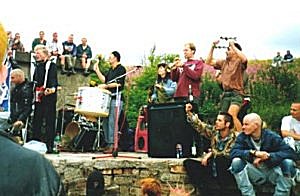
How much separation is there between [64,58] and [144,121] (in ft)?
12.2

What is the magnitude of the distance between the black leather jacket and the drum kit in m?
0.78

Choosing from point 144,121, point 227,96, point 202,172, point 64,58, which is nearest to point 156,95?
point 144,121

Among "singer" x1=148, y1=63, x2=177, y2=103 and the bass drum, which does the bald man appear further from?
the bass drum

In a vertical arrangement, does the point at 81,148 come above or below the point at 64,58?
below

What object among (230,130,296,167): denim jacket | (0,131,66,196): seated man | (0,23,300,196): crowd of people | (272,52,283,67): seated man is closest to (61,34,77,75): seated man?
(0,23,300,196): crowd of people

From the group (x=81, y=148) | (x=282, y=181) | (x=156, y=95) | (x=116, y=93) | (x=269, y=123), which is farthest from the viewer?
(x=269, y=123)

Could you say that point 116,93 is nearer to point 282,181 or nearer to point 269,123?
point 282,181

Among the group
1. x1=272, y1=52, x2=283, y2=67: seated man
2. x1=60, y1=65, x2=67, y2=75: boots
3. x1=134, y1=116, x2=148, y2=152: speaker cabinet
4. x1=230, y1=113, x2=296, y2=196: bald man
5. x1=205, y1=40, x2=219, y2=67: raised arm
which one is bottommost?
x1=134, y1=116, x2=148, y2=152: speaker cabinet

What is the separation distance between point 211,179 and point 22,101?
8.21 feet

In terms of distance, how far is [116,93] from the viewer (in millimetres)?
9188

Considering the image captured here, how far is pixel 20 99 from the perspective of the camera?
27.8ft

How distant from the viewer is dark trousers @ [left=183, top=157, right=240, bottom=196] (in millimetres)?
7570

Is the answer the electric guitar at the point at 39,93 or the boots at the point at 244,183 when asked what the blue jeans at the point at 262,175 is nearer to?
the boots at the point at 244,183

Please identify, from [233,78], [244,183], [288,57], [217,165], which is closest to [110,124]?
[233,78]
